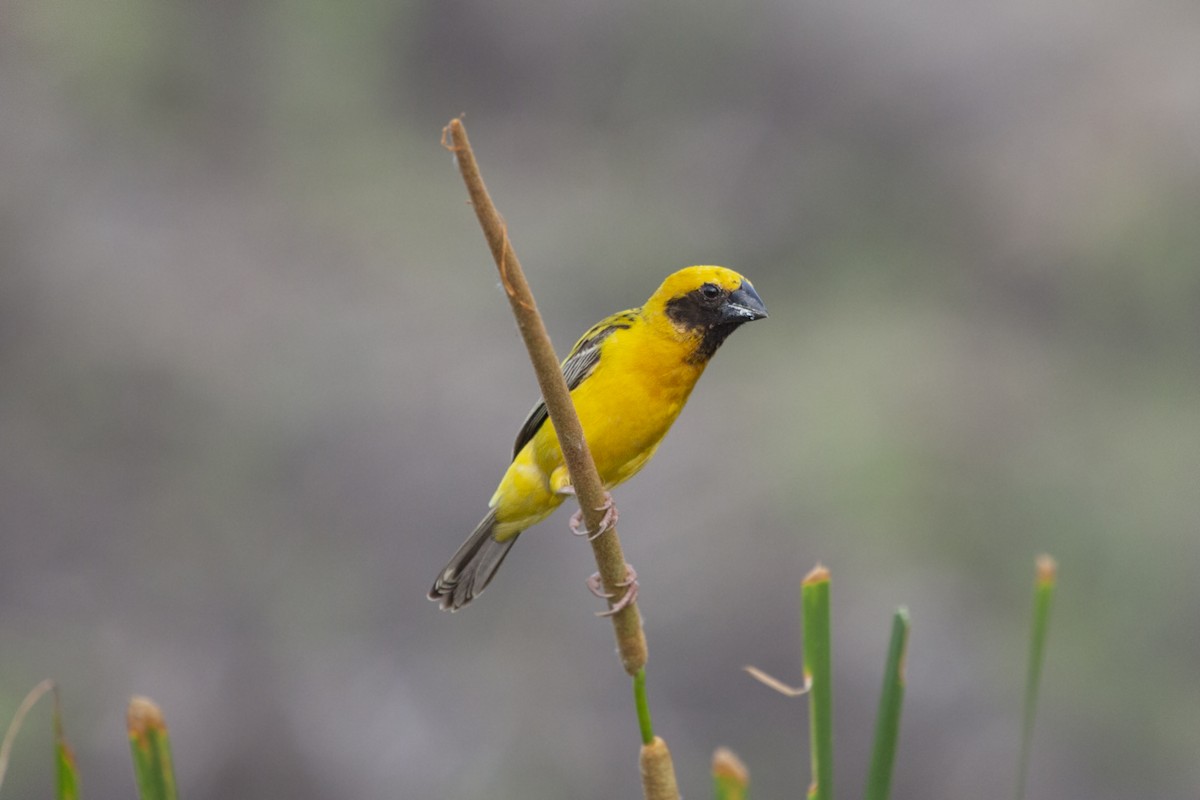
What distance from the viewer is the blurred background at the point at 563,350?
748 cm

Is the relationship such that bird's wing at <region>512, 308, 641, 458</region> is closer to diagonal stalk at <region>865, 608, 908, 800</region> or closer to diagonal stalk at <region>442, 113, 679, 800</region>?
diagonal stalk at <region>442, 113, 679, 800</region>

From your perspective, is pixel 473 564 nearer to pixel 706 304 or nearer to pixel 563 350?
pixel 706 304

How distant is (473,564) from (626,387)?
96 cm

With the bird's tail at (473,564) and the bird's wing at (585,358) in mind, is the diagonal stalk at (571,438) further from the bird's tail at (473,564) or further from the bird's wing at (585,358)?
the bird's tail at (473,564)

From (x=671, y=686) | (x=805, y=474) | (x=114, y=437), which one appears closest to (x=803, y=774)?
(x=671, y=686)

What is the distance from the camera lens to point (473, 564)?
14.3 ft

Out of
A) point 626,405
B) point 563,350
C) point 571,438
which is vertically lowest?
point 571,438

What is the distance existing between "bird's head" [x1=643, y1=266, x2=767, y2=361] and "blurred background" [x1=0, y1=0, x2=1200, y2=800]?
3.83m

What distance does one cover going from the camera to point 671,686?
7270mm

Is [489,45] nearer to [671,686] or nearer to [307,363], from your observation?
[307,363]

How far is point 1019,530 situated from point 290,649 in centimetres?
→ 482

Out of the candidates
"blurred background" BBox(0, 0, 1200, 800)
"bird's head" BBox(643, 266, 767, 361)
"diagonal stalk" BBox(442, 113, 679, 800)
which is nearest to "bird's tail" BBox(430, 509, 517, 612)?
"bird's head" BBox(643, 266, 767, 361)

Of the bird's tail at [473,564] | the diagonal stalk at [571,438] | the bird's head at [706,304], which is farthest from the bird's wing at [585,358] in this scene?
the diagonal stalk at [571,438]

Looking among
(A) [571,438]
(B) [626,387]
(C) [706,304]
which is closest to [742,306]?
(C) [706,304]
